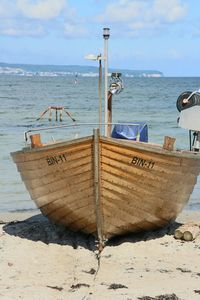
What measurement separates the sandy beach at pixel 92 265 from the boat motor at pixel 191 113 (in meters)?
1.60

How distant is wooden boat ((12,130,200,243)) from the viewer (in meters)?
7.82

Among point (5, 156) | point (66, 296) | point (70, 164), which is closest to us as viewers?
point (66, 296)

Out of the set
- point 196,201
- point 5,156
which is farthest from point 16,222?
point 5,156

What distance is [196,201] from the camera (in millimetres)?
12648

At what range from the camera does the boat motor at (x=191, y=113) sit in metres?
9.33

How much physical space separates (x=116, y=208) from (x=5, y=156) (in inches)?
409

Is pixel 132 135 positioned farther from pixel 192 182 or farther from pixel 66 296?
pixel 66 296

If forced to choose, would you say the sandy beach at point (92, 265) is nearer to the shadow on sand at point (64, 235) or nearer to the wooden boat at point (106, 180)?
the shadow on sand at point (64, 235)

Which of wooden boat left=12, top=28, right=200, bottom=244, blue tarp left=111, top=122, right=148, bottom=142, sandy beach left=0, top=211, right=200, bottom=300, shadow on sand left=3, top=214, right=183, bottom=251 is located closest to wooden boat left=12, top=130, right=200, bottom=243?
wooden boat left=12, top=28, right=200, bottom=244

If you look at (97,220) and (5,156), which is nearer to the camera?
(97,220)

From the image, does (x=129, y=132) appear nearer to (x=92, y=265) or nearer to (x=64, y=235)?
(x=64, y=235)

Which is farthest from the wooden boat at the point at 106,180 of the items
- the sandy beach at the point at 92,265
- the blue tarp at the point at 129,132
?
the blue tarp at the point at 129,132

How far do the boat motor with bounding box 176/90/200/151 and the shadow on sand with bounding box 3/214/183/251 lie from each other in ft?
5.20

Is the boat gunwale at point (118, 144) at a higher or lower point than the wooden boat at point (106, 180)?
higher
